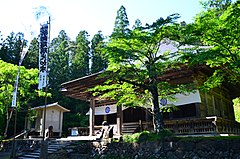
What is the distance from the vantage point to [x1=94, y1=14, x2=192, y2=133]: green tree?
26.0ft

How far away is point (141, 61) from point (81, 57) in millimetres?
29015

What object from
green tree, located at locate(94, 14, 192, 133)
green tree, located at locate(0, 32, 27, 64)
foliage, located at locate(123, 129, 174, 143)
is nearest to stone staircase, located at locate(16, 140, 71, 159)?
foliage, located at locate(123, 129, 174, 143)

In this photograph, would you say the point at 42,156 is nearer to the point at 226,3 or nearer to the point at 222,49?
the point at 222,49

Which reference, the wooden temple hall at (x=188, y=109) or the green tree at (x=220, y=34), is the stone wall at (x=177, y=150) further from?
the green tree at (x=220, y=34)

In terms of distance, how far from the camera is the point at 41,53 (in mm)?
10961

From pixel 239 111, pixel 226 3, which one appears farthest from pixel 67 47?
pixel 226 3

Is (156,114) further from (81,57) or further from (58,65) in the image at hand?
(58,65)

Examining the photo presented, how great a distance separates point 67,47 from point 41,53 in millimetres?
31994

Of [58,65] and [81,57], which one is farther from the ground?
[81,57]

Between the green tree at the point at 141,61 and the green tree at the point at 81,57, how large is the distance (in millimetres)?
26460

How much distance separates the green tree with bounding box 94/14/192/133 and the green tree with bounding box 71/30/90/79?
26.5m

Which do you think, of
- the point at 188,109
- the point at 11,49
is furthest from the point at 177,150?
the point at 11,49

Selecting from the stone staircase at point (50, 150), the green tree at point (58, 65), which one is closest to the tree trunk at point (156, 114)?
the stone staircase at point (50, 150)

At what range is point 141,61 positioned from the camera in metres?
8.92
